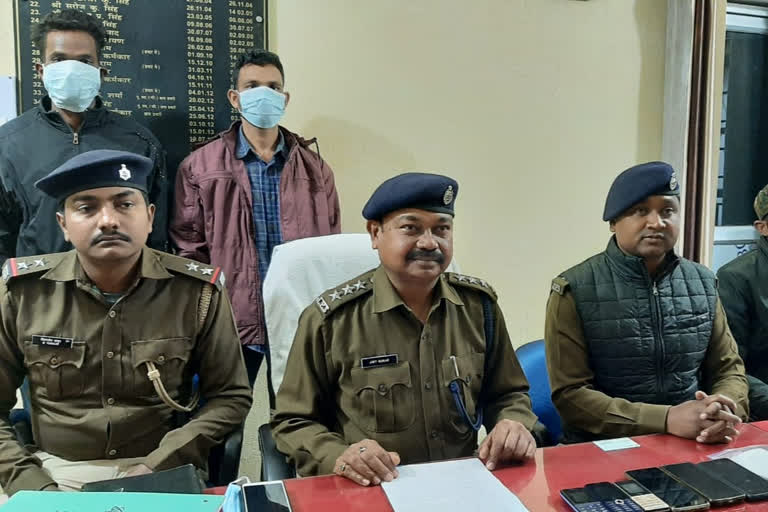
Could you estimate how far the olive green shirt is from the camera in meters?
1.61

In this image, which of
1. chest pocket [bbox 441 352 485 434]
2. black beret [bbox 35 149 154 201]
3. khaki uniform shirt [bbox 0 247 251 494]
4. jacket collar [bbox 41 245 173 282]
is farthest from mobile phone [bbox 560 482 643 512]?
black beret [bbox 35 149 154 201]

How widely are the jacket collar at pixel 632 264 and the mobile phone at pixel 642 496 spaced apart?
777 mm

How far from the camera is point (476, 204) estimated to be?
3.05 meters

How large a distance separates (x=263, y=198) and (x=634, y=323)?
146 cm

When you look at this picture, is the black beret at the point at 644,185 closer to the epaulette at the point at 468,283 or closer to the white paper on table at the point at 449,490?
the epaulette at the point at 468,283

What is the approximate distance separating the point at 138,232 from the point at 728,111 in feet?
11.5

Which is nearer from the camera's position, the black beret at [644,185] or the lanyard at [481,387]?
→ the lanyard at [481,387]

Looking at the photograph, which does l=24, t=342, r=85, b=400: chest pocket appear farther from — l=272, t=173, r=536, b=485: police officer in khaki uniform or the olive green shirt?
the olive green shirt

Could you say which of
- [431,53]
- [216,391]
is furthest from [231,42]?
[216,391]

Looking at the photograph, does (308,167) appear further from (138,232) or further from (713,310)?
(713,310)

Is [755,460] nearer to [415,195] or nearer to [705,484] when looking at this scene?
[705,484]

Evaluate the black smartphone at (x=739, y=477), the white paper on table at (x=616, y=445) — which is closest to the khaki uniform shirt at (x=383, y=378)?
the white paper on table at (x=616, y=445)

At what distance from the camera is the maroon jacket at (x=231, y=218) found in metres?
2.32

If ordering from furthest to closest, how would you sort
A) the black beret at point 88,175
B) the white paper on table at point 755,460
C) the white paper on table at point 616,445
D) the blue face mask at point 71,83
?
the blue face mask at point 71,83, the black beret at point 88,175, the white paper on table at point 616,445, the white paper on table at point 755,460
